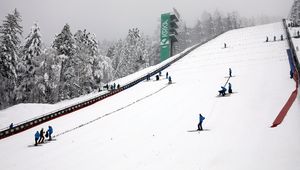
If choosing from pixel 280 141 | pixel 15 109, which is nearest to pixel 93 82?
pixel 15 109

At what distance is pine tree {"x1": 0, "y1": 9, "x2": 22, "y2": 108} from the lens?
43000mm

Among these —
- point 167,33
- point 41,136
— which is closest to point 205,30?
point 167,33

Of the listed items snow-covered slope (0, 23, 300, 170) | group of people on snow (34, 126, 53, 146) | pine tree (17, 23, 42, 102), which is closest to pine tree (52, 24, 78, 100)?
pine tree (17, 23, 42, 102)

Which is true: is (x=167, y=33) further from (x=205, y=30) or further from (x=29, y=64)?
(x=205, y=30)

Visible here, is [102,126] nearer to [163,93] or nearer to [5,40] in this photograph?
[163,93]

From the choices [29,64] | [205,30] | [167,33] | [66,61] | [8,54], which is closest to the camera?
[8,54]

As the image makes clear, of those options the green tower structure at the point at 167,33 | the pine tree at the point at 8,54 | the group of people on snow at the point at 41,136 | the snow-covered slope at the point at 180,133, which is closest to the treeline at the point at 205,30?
the green tower structure at the point at 167,33

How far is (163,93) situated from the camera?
1232 inches

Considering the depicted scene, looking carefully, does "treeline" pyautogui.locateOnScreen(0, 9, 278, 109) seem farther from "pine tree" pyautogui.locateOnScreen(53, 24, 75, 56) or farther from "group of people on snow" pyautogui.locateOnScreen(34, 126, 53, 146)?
"group of people on snow" pyautogui.locateOnScreen(34, 126, 53, 146)

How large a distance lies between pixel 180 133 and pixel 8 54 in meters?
35.1

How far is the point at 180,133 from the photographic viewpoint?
56.4 feet

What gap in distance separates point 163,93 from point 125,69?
48939 millimetres

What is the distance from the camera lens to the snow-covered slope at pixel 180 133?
42.0ft

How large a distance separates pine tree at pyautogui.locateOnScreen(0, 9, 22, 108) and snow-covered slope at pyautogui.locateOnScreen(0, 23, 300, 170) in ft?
62.5
